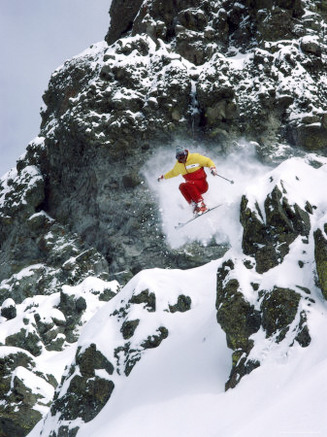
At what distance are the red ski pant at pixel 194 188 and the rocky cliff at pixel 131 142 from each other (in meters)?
4.17

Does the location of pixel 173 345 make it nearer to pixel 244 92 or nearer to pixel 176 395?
pixel 176 395

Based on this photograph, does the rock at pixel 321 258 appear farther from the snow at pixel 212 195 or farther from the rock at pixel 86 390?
the snow at pixel 212 195

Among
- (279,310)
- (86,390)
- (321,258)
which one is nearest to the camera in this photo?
(321,258)

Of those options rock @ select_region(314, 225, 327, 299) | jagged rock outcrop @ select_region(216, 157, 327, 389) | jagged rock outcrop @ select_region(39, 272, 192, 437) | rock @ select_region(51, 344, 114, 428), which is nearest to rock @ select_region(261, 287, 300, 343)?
jagged rock outcrop @ select_region(216, 157, 327, 389)

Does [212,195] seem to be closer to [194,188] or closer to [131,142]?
[194,188]

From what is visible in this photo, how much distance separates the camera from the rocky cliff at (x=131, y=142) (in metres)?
19.0

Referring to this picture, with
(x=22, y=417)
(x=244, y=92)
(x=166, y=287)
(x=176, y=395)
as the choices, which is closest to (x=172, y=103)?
(x=244, y=92)

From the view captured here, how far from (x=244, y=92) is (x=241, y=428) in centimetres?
2019

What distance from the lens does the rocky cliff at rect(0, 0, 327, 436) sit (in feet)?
62.3

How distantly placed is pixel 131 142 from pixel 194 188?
8.45m

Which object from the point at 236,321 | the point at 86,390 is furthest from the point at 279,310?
the point at 86,390

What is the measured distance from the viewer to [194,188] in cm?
1540

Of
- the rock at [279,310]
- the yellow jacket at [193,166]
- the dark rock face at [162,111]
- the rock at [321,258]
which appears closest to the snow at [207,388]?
the rock at [279,310]

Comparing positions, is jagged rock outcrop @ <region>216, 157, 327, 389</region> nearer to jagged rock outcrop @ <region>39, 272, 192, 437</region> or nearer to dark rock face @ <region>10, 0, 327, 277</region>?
jagged rock outcrop @ <region>39, 272, 192, 437</region>
